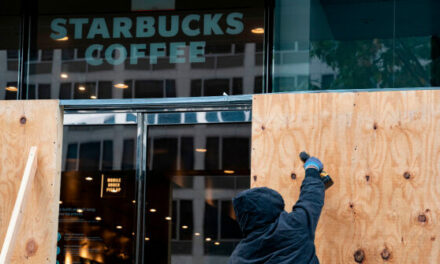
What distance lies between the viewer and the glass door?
357 inches

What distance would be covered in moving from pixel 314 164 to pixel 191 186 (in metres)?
2.99

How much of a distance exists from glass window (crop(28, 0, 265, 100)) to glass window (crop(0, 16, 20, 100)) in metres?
0.21

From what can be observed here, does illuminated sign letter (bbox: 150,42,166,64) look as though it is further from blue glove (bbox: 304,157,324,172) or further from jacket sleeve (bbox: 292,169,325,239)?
jacket sleeve (bbox: 292,169,325,239)

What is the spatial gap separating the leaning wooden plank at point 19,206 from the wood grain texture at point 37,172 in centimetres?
11

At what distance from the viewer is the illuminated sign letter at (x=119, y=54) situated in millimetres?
9258

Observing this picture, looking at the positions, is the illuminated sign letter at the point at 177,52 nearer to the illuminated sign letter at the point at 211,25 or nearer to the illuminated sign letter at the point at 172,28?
the illuminated sign letter at the point at 172,28

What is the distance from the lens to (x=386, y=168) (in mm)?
6586

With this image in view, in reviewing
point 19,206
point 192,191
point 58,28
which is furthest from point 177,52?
point 19,206

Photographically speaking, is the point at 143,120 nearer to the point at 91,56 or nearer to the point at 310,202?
the point at 91,56

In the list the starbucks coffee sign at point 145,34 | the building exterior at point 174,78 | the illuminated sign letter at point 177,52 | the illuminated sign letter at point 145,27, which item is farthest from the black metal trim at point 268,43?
the illuminated sign letter at point 145,27

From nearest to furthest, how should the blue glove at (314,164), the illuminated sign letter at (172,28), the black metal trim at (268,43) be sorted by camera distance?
the blue glove at (314,164) → the black metal trim at (268,43) → the illuminated sign letter at (172,28)

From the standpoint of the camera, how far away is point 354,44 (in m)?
8.68

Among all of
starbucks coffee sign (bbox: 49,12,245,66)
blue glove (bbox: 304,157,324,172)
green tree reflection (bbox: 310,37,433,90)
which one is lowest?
blue glove (bbox: 304,157,324,172)

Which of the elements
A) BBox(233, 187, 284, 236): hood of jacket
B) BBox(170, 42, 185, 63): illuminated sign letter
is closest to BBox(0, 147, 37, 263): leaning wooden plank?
BBox(233, 187, 284, 236): hood of jacket
